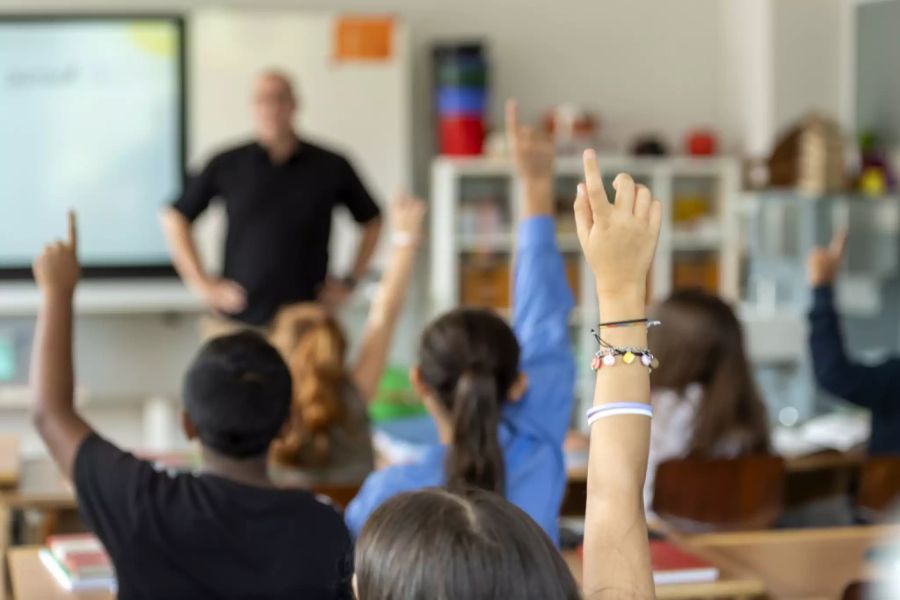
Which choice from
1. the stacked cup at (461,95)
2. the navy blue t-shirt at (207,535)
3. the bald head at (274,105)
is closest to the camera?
the navy blue t-shirt at (207,535)

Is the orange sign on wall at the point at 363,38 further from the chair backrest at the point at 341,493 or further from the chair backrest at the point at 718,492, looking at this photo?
the chair backrest at the point at 341,493

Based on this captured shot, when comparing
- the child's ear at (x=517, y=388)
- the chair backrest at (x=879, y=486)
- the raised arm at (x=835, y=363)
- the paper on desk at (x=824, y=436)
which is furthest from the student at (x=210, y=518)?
the paper on desk at (x=824, y=436)

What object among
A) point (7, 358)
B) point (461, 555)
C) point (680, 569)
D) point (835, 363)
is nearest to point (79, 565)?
point (680, 569)

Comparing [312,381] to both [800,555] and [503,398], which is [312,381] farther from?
[800,555]

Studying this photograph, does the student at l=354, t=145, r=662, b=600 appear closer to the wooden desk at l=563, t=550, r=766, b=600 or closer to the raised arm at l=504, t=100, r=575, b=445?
the raised arm at l=504, t=100, r=575, b=445

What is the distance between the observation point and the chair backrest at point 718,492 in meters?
3.03

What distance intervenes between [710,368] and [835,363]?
54 cm

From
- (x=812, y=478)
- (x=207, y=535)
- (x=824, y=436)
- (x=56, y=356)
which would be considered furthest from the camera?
(x=824, y=436)

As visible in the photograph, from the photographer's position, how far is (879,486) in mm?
3141

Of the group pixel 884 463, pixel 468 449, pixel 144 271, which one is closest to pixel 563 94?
pixel 144 271

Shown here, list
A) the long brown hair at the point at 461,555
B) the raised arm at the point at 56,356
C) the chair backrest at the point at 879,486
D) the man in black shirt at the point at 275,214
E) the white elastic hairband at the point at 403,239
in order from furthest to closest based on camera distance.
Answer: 1. the man in black shirt at the point at 275,214
2. the white elastic hairband at the point at 403,239
3. the chair backrest at the point at 879,486
4. the raised arm at the point at 56,356
5. the long brown hair at the point at 461,555

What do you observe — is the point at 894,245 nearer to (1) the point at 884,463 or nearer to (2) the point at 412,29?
(2) the point at 412,29

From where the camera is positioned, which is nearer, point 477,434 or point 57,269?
point 57,269

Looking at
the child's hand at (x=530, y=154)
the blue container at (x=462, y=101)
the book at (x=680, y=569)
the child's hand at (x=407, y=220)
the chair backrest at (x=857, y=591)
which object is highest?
the blue container at (x=462, y=101)
